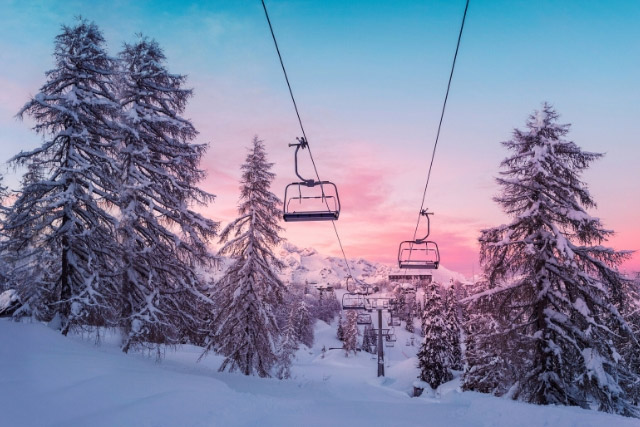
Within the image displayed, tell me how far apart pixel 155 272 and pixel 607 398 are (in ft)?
55.6

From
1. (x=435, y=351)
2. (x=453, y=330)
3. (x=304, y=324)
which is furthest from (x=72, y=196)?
(x=304, y=324)

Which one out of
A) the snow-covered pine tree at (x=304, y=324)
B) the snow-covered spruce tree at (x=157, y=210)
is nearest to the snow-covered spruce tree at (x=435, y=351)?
the snow-covered spruce tree at (x=157, y=210)

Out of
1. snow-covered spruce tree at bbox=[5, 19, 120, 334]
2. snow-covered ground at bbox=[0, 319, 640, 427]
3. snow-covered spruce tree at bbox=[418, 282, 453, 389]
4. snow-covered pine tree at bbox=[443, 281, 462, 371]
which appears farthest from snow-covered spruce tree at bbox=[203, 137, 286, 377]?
snow-covered pine tree at bbox=[443, 281, 462, 371]

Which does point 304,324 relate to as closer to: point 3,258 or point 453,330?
point 453,330

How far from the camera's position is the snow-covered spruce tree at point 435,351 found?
136 ft

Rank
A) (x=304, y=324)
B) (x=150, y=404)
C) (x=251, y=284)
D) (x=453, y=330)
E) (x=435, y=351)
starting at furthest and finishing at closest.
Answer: (x=304, y=324) → (x=453, y=330) → (x=435, y=351) → (x=251, y=284) → (x=150, y=404)

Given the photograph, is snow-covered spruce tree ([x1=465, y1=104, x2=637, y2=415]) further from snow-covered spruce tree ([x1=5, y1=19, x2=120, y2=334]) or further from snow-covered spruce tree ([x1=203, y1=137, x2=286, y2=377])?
snow-covered spruce tree ([x1=5, y1=19, x2=120, y2=334])

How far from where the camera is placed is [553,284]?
1573cm

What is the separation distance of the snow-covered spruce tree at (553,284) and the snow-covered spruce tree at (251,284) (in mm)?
10530

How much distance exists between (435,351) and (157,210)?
114ft

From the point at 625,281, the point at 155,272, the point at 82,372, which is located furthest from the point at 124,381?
the point at 625,281

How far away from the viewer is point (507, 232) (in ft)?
53.1

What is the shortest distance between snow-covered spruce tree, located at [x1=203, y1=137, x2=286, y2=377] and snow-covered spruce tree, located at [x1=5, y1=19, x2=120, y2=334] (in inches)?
251

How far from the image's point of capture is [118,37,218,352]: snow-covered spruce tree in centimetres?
1545
